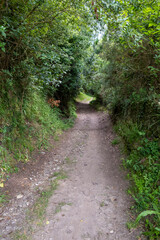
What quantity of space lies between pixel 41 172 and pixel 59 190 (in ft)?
3.84

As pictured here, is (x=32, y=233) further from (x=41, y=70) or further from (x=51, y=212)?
(x=41, y=70)

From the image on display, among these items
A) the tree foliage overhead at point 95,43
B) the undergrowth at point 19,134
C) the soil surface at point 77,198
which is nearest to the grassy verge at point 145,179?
the tree foliage overhead at point 95,43

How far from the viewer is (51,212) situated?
326 centimetres

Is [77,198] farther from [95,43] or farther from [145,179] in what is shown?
[95,43]

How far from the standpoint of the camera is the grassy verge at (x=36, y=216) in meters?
2.73

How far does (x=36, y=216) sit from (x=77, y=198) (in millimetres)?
1012

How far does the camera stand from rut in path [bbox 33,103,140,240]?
110 inches

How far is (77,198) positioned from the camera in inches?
146

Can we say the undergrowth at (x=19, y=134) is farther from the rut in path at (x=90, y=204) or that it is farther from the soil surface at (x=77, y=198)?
the rut in path at (x=90, y=204)

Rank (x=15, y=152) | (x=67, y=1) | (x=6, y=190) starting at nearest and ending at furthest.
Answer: (x=6, y=190) → (x=67, y=1) → (x=15, y=152)

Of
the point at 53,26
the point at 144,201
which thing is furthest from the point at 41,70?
the point at 144,201

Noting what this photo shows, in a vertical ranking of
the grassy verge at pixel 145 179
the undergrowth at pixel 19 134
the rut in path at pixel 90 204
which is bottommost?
the rut in path at pixel 90 204

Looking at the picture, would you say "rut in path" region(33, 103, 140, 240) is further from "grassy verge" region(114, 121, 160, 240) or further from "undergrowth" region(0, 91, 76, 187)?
"undergrowth" region(0, 91, 76, 187)

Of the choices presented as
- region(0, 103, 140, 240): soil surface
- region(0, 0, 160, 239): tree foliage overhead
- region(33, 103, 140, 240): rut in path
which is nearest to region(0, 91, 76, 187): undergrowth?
region(0, 0, 160, 239): tree foliage overhead
